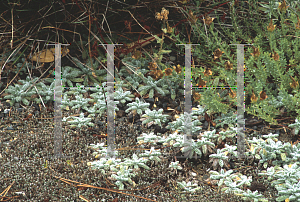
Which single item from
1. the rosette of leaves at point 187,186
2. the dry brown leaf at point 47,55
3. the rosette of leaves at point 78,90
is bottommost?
the rosette of leaves at point 187,186

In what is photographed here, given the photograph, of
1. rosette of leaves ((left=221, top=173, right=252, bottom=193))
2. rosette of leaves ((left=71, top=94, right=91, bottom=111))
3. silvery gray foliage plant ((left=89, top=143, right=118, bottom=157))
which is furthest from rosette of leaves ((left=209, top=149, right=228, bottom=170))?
rosette of leaves ((left=71, top=94, right=91, bottom=111))

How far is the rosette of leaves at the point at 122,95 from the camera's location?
2.80m

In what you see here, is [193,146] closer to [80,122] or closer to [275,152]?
[275,152]

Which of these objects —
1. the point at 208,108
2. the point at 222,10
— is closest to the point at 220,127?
the point at 208,108

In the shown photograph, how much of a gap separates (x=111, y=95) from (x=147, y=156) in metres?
0.71

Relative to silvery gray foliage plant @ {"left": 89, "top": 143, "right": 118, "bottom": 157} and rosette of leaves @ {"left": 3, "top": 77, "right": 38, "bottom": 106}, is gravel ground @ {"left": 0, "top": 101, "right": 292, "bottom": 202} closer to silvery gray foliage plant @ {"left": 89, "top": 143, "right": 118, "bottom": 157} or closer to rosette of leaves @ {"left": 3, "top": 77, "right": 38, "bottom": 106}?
silvery gray foliage plant @ {"left": 89, "top": 143, "right": 118, "bottom": 157}

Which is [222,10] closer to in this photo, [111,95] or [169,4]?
[169,4]

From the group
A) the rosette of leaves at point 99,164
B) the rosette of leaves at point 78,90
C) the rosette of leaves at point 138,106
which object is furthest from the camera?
the rosette of leaves at point 78,90

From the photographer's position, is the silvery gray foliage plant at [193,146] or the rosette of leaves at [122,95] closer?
the silvery gray foliage plant at [193,146]

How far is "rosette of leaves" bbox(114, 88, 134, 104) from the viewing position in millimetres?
2805

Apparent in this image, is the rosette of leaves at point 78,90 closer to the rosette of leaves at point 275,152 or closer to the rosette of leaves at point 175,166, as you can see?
the rosette of leaves at point 175,166

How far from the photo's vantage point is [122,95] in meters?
2.82

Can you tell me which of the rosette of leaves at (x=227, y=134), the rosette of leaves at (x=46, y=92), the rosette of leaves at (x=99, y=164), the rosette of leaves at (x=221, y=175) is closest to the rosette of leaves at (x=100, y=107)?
the rosette of leaves at (x=46, y=92)

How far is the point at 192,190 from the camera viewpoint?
197 cm
